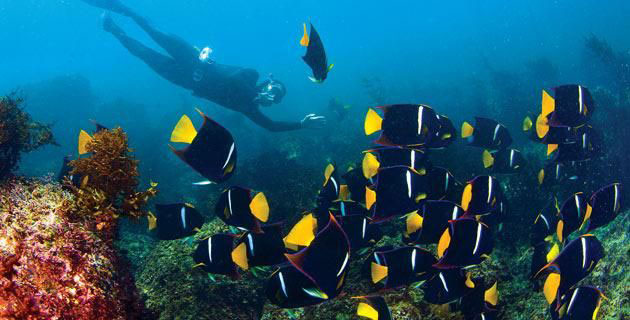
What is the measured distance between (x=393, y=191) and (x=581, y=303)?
1581mm

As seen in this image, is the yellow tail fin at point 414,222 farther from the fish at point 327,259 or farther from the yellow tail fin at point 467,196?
the fish at point 327,259

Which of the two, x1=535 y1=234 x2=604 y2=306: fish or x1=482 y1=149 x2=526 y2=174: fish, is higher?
x1=482 y1=149 x2=526 y2=174: fish

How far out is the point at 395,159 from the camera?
148 inches

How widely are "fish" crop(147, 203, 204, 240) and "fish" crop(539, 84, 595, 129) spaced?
4089mm

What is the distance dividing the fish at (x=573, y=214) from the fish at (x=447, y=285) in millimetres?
1142

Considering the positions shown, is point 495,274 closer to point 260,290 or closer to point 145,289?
point 260,290

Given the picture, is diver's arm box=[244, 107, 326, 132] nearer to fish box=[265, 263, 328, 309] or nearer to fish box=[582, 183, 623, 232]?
fish box=[582, 183, 623, 232]

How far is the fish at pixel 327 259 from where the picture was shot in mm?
2064

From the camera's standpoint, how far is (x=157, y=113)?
35.1m

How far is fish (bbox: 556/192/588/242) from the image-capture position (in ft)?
10.0

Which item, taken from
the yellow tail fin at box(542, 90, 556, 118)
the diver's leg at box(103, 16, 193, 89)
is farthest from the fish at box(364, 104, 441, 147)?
the diver's leg at box(103, 16, 193, 89)

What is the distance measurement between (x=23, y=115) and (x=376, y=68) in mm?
55425

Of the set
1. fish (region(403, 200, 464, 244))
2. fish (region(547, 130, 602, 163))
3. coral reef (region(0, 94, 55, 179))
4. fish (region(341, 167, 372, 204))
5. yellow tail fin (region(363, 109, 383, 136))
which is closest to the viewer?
fish (region(403, 200, 464, 244))

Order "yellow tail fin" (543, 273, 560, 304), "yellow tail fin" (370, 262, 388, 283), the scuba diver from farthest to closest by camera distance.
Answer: the scuba diver, "yellow tail fin" (370, 262, 388, 283), "yellow tail fin" (543, 273, 560, 304)
